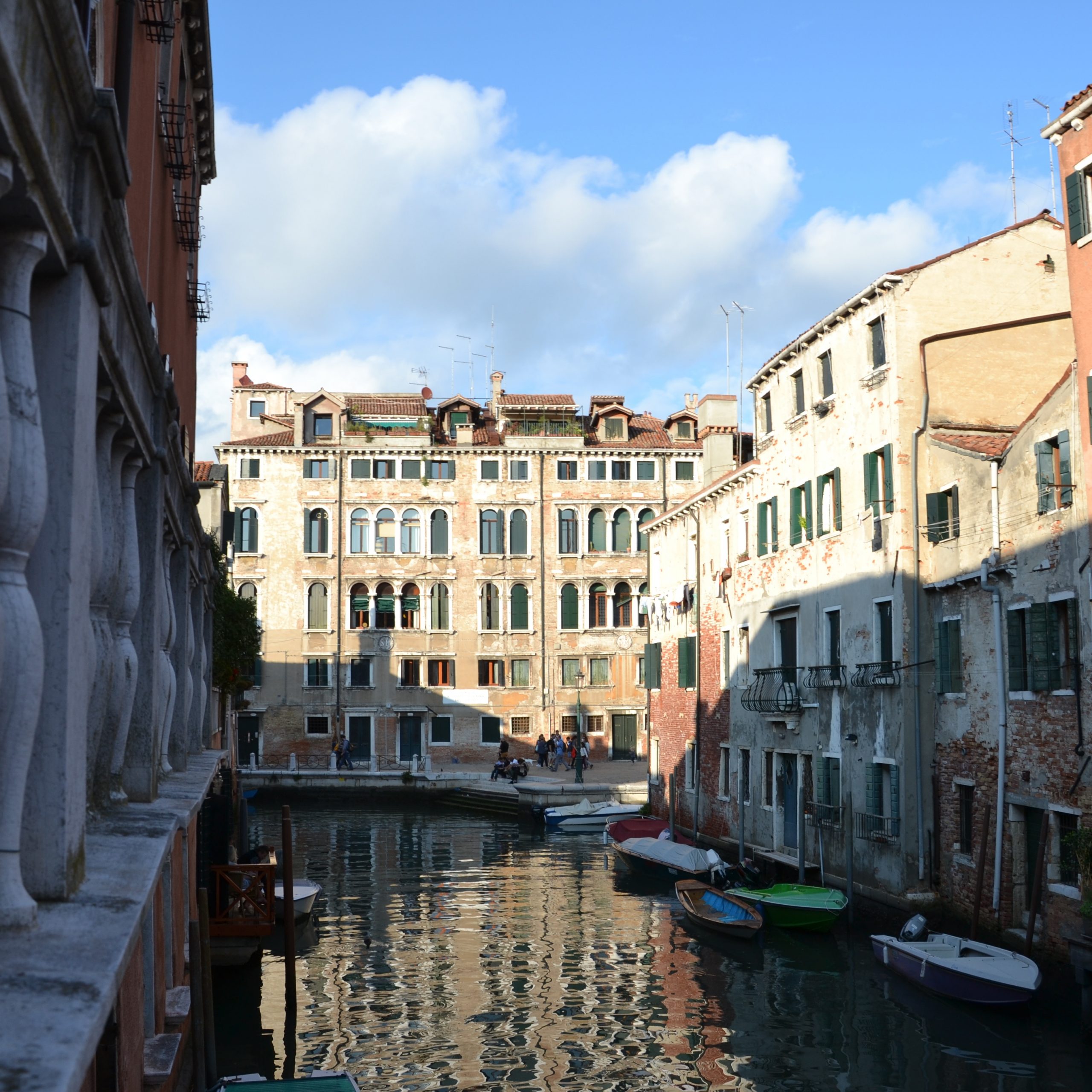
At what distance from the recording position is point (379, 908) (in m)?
23.6

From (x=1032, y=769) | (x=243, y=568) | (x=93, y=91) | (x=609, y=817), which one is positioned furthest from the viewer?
(x=243, y=568)

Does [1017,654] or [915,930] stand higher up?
[1017,654]

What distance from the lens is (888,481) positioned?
66.9ft

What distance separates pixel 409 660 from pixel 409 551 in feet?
12.7

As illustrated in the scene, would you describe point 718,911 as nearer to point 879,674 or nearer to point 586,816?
point 879,674

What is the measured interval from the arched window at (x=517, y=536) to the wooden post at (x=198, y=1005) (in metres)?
35.5

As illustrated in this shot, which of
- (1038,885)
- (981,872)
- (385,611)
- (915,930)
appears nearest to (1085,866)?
(1038,885)

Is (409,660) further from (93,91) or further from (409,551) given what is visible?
(93,91)

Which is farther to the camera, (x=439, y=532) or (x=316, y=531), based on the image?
(x=439, y=532)

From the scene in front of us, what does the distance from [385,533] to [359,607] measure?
277cm

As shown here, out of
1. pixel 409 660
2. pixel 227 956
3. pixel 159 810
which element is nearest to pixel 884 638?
pixel 227 956

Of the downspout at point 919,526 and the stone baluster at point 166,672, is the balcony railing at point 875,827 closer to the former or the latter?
the downspout at point 919,526

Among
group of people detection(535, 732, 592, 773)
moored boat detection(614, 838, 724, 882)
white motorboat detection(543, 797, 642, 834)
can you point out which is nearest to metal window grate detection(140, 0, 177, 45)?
moored boat detection(614, 838, 724, 882)

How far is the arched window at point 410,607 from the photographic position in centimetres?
4591
